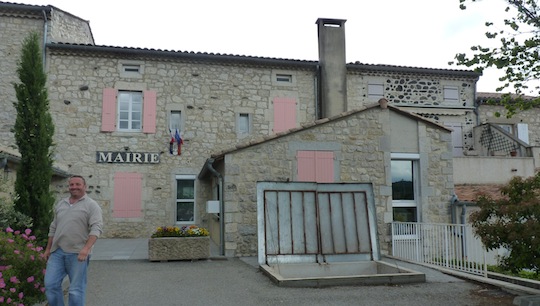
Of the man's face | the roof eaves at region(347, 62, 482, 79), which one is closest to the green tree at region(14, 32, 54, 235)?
the man's face

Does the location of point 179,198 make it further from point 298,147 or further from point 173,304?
point 173,304

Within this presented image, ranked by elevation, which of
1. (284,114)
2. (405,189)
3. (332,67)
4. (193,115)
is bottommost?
(405,189)

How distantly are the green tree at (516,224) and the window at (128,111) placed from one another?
1069 centimetres

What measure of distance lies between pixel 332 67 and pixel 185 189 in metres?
6.59

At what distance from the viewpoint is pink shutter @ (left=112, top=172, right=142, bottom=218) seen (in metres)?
13.8

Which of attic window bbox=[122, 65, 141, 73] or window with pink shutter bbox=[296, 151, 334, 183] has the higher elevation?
attic window bbox=[122, 65, 141, 73]

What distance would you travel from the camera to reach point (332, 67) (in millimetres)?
15594

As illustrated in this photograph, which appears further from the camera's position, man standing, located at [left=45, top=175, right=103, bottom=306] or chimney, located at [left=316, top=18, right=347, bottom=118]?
chimney, located at [left=316, top=18, right=347, bottom=118]

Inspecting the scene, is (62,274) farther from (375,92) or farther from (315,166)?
(375,92)

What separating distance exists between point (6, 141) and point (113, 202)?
357 centimetres

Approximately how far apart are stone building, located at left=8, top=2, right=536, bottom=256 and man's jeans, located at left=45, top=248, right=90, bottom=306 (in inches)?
257

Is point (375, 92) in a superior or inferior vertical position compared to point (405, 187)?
superior

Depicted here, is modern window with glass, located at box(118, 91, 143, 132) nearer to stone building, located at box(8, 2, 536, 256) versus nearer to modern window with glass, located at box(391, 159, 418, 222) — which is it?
stone building, located at box(8, 2, 536, 256)

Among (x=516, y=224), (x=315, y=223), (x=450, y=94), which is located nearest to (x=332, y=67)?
(x=450, y=94)
